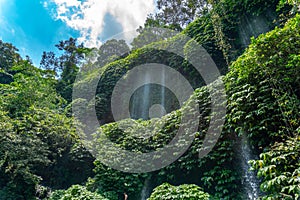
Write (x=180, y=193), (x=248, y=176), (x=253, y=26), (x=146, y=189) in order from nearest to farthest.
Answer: (x=180, y=193), (x=248, y=176), (x=146, y=189), (x=253, y=26)

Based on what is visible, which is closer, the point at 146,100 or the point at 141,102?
the point at 146,100

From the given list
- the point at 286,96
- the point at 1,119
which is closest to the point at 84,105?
the point at 1,119

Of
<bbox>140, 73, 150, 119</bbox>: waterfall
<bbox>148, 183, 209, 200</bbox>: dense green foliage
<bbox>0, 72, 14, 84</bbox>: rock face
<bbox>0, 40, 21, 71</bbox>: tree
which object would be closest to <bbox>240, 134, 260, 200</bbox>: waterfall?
<bbox>148, 183, 209, 200</bbox>: dense green foliage

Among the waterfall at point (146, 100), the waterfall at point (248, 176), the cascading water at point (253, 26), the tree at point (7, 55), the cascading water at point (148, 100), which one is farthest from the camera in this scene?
the tree at point (7, 55)

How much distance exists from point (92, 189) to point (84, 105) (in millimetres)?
6249

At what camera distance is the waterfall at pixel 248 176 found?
4.68m

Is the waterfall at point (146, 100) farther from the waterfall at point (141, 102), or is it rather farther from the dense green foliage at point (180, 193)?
the dense green foliage at point (180, 193)

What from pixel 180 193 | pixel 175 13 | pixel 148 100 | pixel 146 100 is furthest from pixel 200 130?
pixel 175 13

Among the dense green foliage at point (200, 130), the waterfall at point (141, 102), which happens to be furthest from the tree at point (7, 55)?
the waterfall at point (141, 102)

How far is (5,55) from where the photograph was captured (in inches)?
740

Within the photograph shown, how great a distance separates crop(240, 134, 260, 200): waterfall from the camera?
4684mm

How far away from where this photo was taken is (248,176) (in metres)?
4.89

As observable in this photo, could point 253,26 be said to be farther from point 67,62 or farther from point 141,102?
point 67,62

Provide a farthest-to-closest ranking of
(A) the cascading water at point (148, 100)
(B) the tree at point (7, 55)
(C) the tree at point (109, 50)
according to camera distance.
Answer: (C) the tree at point (109, 50)
(B) the tree at point (7, 55)
(A) the cascading water at point (148, 100)
